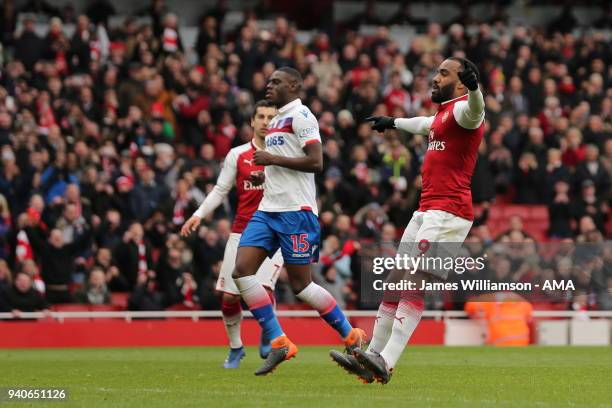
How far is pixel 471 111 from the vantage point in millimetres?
10641

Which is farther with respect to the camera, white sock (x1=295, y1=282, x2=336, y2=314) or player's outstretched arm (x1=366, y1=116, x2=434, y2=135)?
white sock (x1=295, y1=282, x2=336, y2=314)

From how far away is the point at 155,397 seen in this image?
1005cm

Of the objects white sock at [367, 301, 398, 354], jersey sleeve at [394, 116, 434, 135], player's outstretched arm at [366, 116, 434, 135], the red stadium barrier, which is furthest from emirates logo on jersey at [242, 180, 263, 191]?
the red stadium barrier

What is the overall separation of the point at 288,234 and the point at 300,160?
27.0 inches

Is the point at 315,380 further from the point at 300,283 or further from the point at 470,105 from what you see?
the point at 470,105

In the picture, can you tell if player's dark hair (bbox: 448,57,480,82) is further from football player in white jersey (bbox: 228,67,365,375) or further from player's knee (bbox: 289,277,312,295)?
player's knee (bbox: 289,277,312,295)

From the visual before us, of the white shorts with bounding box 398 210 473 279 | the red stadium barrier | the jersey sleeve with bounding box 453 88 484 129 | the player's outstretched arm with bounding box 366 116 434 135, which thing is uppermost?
the jersey sleeve with bounding box 453 88 484 129

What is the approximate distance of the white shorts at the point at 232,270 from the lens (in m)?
14.1

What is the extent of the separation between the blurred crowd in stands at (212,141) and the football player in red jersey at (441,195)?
31.9 feet

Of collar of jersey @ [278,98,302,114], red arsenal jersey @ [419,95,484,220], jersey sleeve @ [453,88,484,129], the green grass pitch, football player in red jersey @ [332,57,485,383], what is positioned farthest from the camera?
collar of jersey @ [278,98,302,114]

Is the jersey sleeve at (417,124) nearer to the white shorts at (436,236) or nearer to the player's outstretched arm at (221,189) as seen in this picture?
the white shorts at (436,236)

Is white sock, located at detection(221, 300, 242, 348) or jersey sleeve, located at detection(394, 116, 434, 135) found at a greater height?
jersey sleeve, located at detection(394, 116, 434, 135)

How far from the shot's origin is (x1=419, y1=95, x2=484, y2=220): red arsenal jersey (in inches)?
437

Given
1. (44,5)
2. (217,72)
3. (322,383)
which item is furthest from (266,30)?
(322,383)
